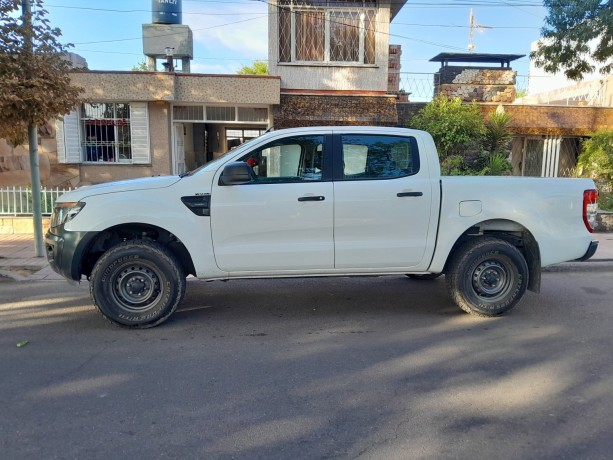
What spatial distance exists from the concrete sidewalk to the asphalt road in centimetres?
130

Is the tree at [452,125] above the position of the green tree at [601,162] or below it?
above

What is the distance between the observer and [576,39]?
13.8m

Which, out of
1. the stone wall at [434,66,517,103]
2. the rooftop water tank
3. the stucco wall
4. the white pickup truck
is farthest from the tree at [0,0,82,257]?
the stone wall at [434,66,517,103]

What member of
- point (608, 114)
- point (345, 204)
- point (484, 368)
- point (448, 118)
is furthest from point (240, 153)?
point (608, 114)

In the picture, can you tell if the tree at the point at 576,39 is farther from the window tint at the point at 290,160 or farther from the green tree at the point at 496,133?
the window tint at the point at 290,160

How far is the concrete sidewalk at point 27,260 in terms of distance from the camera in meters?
7.48

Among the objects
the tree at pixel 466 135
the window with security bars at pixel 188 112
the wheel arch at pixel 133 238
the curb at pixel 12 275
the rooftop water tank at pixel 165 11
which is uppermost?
the rooftop water tank at pixel 165 11

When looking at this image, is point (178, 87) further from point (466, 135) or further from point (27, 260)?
point (466, 135)

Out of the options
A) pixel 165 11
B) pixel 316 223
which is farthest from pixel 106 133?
pixel 316 223

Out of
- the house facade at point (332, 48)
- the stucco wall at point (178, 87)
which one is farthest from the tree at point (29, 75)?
the house facade at point (332, 48)

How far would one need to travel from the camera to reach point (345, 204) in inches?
203

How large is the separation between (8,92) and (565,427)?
291 inches

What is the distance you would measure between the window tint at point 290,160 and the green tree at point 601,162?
9.41 meters

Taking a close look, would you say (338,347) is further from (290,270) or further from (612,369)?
(612,369)
